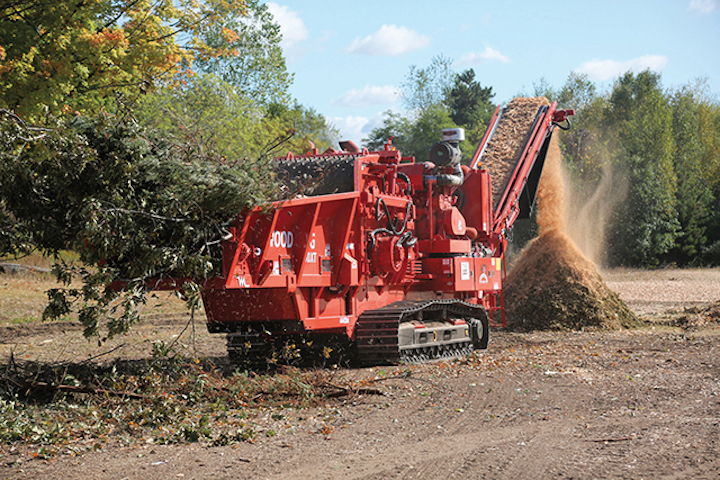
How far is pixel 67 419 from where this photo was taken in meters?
6.55

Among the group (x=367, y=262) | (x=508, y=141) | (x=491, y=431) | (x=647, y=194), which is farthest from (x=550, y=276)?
(x=647, y=194)

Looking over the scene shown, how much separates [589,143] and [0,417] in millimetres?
43394

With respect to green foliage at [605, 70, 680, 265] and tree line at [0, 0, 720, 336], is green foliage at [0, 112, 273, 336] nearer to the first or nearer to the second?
tree line at [0, 0, 720, 336]

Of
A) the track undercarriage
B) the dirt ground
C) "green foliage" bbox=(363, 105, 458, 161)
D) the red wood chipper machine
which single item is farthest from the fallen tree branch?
"green foliage" bbox=(363, 105, 458, 161)

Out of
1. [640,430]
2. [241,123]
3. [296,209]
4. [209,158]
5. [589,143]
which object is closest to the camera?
[640,430]

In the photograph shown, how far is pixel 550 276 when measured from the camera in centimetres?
1546

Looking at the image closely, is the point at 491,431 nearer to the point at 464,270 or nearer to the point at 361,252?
the point at 361,252

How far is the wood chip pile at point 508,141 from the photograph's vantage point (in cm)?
1410

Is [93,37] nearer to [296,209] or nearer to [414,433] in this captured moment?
[296,209]

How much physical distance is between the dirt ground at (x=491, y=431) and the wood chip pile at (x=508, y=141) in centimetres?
396

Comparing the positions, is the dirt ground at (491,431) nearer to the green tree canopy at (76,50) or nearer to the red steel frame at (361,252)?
the red steel frame at (361,252)

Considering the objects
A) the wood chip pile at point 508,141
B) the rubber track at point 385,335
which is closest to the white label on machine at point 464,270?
the rubber track at point 385,335

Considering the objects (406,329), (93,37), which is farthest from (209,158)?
(93,37)

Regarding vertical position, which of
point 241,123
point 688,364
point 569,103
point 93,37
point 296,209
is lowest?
point 688,364
